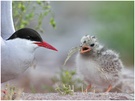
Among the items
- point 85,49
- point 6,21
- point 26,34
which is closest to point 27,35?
point 26,34

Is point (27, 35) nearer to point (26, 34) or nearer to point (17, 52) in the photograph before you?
point (26, 34)

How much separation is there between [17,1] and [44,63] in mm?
6107

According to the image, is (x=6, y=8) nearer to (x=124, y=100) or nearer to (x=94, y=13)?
(x=124, y=100)

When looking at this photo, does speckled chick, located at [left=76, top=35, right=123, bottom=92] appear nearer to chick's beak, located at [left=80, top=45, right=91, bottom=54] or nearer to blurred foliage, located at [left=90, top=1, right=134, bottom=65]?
chick's beak, located at [left=80, top=45, right=91, bottom=54]

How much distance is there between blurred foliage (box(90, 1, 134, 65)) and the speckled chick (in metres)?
6.92

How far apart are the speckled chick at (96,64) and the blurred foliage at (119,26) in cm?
692

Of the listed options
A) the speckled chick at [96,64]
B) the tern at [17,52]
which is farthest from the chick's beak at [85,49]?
the tern at [17,52]

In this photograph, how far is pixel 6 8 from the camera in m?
7.36

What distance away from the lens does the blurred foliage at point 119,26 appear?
15.4 metres

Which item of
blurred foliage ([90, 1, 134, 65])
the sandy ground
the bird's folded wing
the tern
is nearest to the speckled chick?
the sandy ground

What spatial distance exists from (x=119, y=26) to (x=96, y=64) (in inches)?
321

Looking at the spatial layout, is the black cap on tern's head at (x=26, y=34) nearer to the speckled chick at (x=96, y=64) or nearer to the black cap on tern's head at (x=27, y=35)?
the black cap on tern's head at (x=27, y=35)

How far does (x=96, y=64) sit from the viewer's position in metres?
7.99

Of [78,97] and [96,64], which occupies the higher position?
[96,64]
